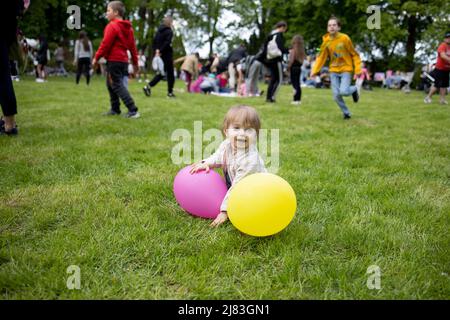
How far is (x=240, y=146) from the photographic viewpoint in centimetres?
282

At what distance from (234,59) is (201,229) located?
43.1 feet

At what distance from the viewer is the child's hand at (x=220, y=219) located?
2.66 m

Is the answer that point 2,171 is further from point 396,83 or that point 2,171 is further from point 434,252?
point 396,83

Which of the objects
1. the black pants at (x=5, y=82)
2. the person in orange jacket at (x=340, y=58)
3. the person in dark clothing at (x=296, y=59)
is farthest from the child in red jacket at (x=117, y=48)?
the person in dark clothing at (x=296, y=59)

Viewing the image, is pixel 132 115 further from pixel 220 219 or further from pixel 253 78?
pixel 253 78

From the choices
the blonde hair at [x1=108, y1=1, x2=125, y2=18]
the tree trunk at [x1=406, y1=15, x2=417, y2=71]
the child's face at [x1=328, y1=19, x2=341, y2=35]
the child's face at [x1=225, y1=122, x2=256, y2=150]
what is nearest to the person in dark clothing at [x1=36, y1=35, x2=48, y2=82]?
the blonde hair at [x1=108, y1=1, x2=125, y2=18]

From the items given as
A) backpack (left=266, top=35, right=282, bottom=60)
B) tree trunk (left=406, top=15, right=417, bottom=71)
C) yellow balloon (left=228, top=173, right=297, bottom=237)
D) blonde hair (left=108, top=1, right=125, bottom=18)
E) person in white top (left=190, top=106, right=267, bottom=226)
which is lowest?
yellow balloon (left=228, top=173, right=297, bottom=237)

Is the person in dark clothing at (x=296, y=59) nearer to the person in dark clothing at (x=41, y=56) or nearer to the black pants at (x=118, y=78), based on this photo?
the black pants at (x=118, y=78)

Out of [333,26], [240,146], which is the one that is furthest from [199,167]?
[333,26]

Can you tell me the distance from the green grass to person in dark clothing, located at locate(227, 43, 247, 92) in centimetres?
1042

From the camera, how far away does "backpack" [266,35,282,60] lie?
9.73 metres

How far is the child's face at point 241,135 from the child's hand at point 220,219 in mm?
578

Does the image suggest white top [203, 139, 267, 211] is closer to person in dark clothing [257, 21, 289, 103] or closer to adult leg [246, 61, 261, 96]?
person in dark clothing [257, 21, 289, 103]

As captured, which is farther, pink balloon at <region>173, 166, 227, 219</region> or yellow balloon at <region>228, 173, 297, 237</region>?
pink balloon at <region>173, 166, 227, 219</region>
